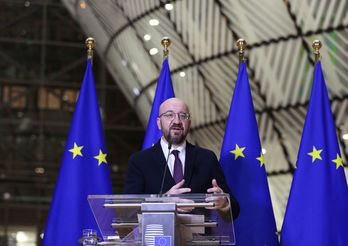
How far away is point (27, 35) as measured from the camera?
24.0 metres

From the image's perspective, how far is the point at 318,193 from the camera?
6.57 metres

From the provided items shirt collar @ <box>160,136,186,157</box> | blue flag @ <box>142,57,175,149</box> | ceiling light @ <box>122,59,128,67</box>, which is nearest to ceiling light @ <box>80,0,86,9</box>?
ceiling light @ <box>122,59,128,67</box>

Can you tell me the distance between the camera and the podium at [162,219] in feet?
12.4

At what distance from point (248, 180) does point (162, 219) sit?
9.97 ft

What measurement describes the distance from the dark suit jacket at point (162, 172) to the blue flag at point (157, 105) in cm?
217

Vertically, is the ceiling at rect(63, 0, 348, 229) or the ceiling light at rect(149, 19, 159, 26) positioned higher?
the ceiling light at rect(149, 19, 159, 26)

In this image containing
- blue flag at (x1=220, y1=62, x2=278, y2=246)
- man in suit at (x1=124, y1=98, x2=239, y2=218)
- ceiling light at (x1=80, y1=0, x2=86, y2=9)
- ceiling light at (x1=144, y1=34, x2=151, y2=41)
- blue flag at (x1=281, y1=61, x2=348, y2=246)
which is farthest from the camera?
ceiling light at (x1=80, y1=0, x2=86, y2=9)

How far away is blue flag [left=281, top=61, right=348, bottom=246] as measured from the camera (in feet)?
21.3

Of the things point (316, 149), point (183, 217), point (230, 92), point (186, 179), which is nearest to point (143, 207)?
point (183, 217)

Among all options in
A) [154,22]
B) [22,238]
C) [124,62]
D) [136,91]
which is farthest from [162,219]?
[22,238]

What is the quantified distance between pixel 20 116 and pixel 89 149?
16.8m

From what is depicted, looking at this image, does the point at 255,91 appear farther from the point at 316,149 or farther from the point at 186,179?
the point at 186,179

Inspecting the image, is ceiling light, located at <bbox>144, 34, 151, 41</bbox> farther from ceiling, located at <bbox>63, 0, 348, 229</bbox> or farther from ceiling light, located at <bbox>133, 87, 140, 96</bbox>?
ceiling light, located at <bbox>133, 87, 140, 96</bbox>

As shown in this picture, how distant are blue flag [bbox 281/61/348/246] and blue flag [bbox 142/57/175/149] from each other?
4.60 ft
